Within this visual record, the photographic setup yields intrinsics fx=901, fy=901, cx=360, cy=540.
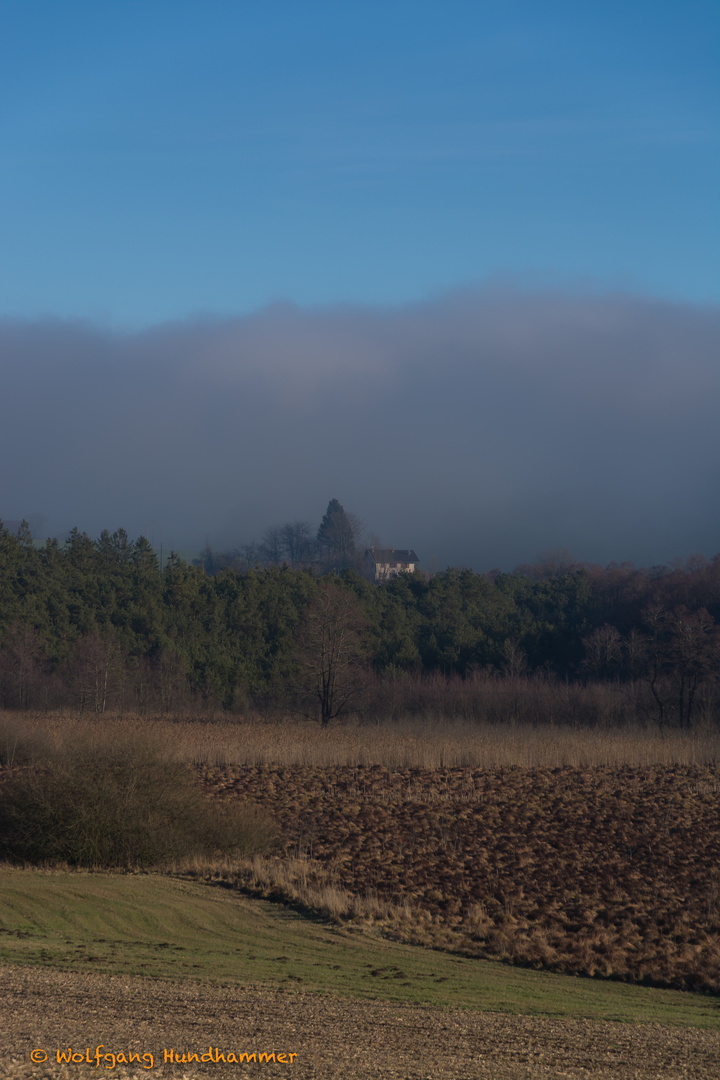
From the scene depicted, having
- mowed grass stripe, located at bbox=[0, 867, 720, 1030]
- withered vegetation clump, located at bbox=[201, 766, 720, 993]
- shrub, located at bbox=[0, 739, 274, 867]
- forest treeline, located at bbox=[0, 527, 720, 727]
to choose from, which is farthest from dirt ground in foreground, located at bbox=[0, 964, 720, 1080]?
forest treeline, located at bbox=[0, 527, 720, 727]

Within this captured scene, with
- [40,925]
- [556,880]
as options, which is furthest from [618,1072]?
[556,880]

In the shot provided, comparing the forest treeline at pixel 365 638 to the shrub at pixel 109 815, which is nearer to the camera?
the shrub at pixel 109 815

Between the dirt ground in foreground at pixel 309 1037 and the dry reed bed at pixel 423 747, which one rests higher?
the dirt ground in foreground at pixel 309 1037

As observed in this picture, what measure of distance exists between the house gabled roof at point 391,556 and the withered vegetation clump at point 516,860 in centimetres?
9661

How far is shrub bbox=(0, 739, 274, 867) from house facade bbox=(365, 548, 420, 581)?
98172 millimetres

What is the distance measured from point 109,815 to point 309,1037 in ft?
35.2

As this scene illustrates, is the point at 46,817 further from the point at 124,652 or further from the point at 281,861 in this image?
the point at 124,652

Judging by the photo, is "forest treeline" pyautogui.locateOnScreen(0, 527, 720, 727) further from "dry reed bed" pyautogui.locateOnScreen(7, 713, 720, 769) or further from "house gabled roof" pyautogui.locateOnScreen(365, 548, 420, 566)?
"house gabled roof" pyautogui.locateOnScreen(365, 548, 420, 566)

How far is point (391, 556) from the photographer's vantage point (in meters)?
132

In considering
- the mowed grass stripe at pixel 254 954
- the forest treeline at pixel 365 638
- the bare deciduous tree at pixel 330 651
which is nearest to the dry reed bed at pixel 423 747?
the bare deciduous tree at pixel 330 651

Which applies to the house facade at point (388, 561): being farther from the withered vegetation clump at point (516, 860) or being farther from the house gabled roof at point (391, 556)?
the withered vegetation clump at point (516, 860)

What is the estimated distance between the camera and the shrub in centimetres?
1659

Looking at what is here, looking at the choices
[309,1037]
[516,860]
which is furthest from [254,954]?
[516,860]

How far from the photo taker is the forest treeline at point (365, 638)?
4644 cm
